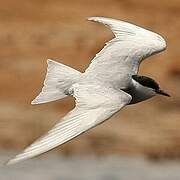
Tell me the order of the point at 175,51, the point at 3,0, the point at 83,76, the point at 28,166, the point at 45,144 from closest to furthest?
the point at 45,144, the point at 83,76, the point at 28,166, the point at 175,51, the point at 3,0

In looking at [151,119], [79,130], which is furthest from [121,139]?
[79,130]

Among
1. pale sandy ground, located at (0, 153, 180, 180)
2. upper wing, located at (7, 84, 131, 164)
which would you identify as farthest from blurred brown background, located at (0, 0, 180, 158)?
upper wing, located at (7, 84, 131, 164)

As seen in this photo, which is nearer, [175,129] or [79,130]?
[79,130]

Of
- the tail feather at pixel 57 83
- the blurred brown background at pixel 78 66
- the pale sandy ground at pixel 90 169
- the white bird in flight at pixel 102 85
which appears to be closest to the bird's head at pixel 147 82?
the white bird in flight at pixel 102 85

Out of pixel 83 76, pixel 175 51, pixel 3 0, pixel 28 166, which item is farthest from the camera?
pixel 3 0

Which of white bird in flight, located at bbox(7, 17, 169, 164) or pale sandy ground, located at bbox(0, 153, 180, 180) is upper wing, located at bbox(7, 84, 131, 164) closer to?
white bird in flight, located at bbox(7, 17, 169, 164)

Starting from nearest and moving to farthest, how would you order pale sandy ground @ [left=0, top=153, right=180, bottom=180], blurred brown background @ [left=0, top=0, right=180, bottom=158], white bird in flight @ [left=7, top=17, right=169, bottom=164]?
white bird in flight @ [left=7, top=17, right=169, bottom=164]
pale sandy ground @ [left=0, top=153, right=180, bottom=180]
blurred brown background @ [left=0, top=0, right=180, bottom=158]

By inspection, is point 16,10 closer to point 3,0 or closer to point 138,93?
point 3,0

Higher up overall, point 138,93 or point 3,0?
point 138,93

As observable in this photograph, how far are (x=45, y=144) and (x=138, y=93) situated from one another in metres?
1.16

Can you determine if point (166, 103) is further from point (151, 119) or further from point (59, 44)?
point (59, 44)

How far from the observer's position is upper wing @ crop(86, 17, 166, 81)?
539 cm

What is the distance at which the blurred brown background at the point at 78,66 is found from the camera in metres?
8.23

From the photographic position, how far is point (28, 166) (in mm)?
8023
